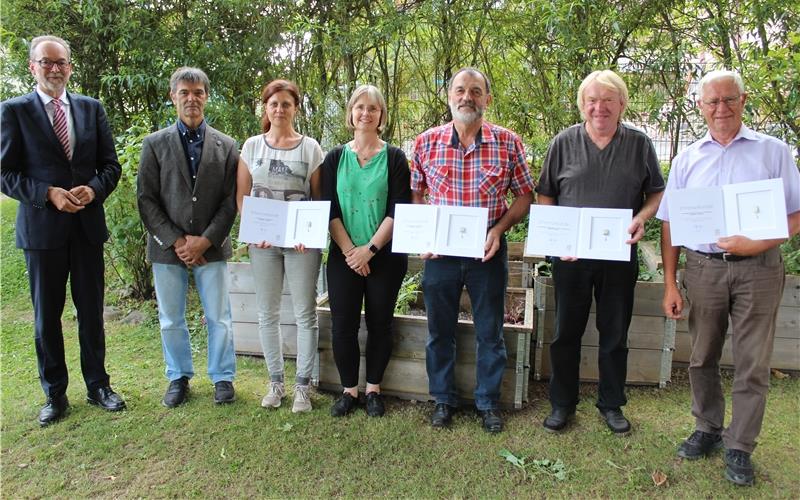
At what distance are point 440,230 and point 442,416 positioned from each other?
1.04 meters

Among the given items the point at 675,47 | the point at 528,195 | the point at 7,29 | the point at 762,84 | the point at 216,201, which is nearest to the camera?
the point at 528,195

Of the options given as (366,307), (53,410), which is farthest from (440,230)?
(53,410)

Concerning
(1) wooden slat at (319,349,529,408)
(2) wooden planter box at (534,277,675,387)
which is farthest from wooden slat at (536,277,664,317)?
A: (1) wooden slat at (319,349,529,408)

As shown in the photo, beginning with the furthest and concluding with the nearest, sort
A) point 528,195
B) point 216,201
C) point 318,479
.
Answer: point 216,201 < point 528,195 < point 318,479

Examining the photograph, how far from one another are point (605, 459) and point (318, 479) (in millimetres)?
1385

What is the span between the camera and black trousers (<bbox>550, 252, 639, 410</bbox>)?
110 inches

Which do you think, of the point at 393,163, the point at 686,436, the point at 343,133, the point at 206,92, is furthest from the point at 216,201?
the point at 686,436

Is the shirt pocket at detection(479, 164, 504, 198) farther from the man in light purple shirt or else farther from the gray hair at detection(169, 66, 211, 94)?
the gray hair at detection(169, 66, 211, 94)

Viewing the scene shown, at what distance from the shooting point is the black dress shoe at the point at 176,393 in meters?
3.33

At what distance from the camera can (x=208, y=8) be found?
5062 mm

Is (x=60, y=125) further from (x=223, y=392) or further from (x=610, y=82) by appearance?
(x=610, y=82)

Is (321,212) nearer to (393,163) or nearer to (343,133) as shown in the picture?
(393,163)

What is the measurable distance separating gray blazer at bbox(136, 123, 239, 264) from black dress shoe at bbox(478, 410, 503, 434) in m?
1.78

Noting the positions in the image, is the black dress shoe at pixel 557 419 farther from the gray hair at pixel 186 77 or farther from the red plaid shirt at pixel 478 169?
the gray hair at pixel 186 77
